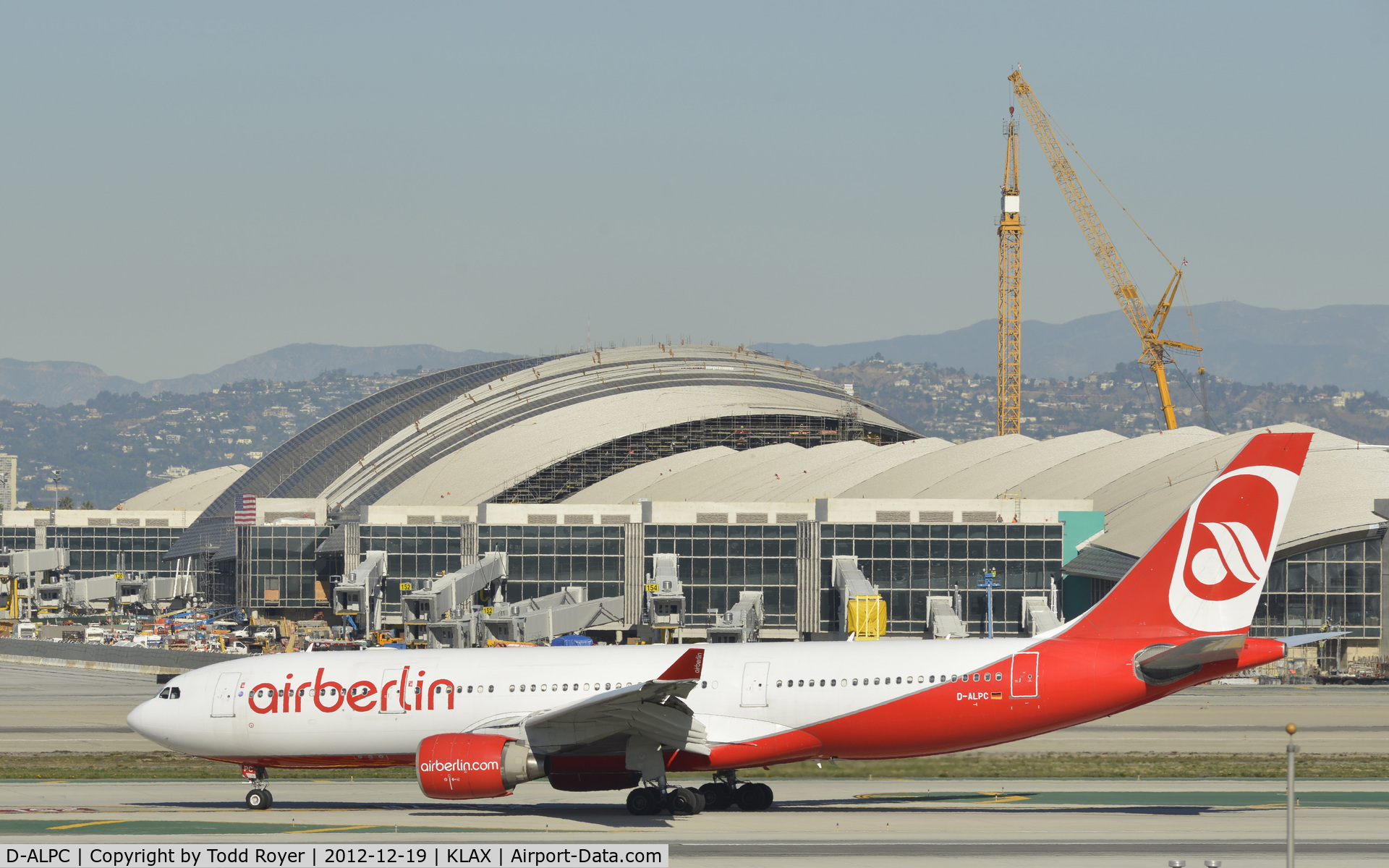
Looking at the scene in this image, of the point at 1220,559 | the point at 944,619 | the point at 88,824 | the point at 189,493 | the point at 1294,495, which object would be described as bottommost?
the point at 88,824

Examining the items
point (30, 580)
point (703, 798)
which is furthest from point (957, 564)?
point (30, 580)

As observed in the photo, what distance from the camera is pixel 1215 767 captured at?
42375 millimetres

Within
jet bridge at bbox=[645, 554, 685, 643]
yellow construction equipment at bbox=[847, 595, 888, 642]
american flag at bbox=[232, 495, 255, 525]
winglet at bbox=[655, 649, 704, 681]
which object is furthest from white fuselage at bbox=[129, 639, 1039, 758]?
american flag at bbox=[232, 495, 255, 525]

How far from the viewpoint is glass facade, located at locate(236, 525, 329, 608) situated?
336 feet

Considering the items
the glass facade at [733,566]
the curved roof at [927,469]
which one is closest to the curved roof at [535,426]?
the curved roof at [927,469]

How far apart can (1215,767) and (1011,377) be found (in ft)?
427

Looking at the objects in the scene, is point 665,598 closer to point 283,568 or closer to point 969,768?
point 283,568

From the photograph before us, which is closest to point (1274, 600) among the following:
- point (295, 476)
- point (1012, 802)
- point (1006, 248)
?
point (1012, 802)

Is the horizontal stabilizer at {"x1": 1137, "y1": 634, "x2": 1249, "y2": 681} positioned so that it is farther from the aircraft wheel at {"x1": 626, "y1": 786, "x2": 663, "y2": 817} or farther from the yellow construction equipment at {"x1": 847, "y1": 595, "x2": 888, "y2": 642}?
the yellow construction equipment at {"x1": 847, "y1": 595, "x2": 888, "y2": 642}

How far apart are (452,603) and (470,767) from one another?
159 feet

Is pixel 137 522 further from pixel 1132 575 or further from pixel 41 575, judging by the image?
pixel 1132 575

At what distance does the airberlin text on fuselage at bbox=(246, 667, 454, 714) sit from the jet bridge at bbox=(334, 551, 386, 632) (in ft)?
160

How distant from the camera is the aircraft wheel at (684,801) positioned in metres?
34.0

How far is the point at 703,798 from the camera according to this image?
34.6m
